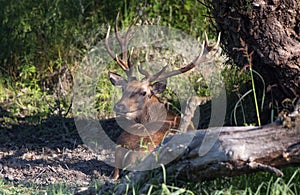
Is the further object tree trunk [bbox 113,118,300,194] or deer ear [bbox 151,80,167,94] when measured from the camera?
deer ear [bbox 151,80,167,94]

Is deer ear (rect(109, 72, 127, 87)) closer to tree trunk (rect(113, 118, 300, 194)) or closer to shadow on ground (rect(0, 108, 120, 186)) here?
shadow on ground (rect(0, 108, 120, 186))

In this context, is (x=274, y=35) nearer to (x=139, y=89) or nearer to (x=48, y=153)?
(x=139, y=89)

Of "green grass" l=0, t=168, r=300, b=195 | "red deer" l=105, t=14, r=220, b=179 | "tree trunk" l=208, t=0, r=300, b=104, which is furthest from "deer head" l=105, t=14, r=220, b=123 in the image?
"green grass" l=0, t=168, r=300, b=195

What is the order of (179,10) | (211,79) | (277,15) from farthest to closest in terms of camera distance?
(179,10)
(211,79)
(277,15)

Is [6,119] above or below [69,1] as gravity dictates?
below

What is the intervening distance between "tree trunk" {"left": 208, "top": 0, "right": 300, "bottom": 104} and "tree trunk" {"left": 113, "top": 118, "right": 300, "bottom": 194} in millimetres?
1713

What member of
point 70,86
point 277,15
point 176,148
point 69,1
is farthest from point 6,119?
point 176,148

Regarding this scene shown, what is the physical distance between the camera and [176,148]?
4.78 m

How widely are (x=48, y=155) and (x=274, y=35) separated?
109 inches

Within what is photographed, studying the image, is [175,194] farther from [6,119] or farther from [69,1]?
[69,1]

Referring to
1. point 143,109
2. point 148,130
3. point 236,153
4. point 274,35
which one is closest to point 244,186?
point 236,153

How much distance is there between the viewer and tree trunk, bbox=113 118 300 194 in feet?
15.0

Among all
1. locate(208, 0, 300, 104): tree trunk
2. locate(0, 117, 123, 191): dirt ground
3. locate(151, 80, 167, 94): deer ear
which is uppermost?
locate(208, 0, 300, 104): tree trunk

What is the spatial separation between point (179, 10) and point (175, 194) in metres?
6.90
